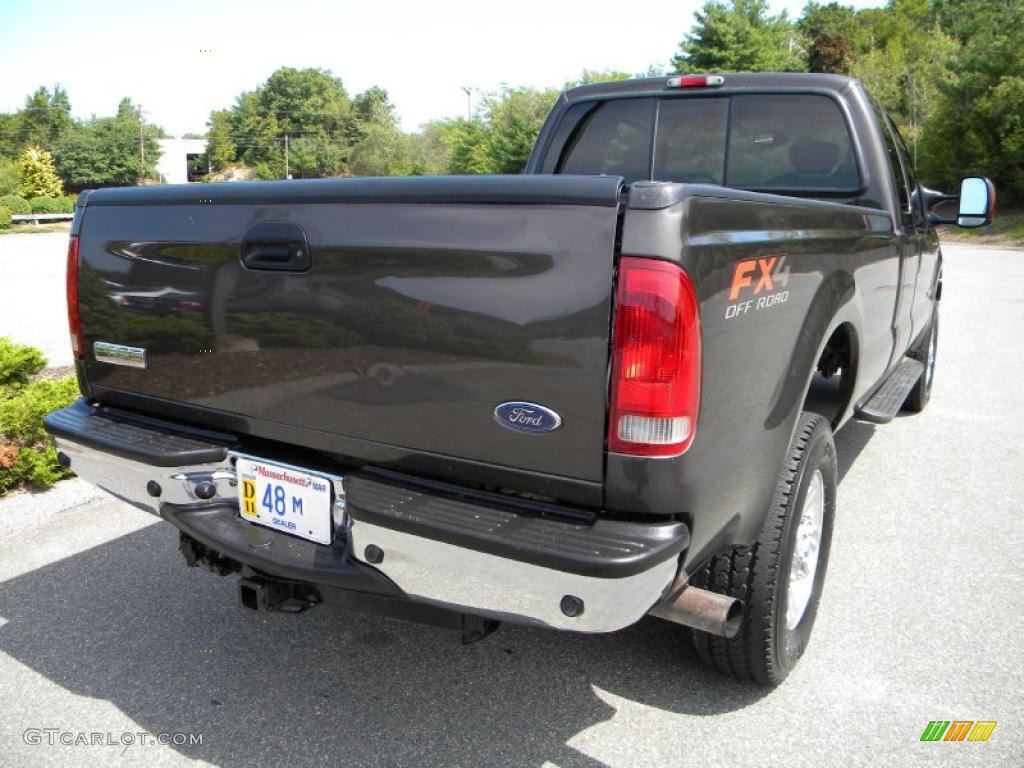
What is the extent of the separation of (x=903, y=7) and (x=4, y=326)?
85.0 metres

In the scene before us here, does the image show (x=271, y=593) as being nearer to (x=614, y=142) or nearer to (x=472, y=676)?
(x=472, y=676)

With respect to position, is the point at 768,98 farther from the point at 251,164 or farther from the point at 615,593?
the point at 251,164

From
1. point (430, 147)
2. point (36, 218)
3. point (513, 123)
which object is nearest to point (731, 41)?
point (513, 123)

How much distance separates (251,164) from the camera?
310 ft

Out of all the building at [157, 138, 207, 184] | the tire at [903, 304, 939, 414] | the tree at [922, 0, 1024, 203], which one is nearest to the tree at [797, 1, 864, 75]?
the tree at [922, 0, 1024, 203]

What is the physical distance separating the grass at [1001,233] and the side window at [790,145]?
89.9ft

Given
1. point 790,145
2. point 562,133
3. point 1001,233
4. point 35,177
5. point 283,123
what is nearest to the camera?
point 790,145

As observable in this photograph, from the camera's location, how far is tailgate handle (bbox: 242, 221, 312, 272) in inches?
87.0

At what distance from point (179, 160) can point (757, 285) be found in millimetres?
98029

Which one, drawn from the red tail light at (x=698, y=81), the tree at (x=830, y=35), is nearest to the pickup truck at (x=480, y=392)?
the red tail light at (x=698, y=81)

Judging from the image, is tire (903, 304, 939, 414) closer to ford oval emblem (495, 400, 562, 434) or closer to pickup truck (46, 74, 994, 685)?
pickup truck (46, 74, 994, 685)

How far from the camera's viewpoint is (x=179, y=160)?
8931 cm

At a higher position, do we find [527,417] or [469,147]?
[469,147]

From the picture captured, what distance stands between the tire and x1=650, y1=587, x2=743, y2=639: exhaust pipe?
4.34m
